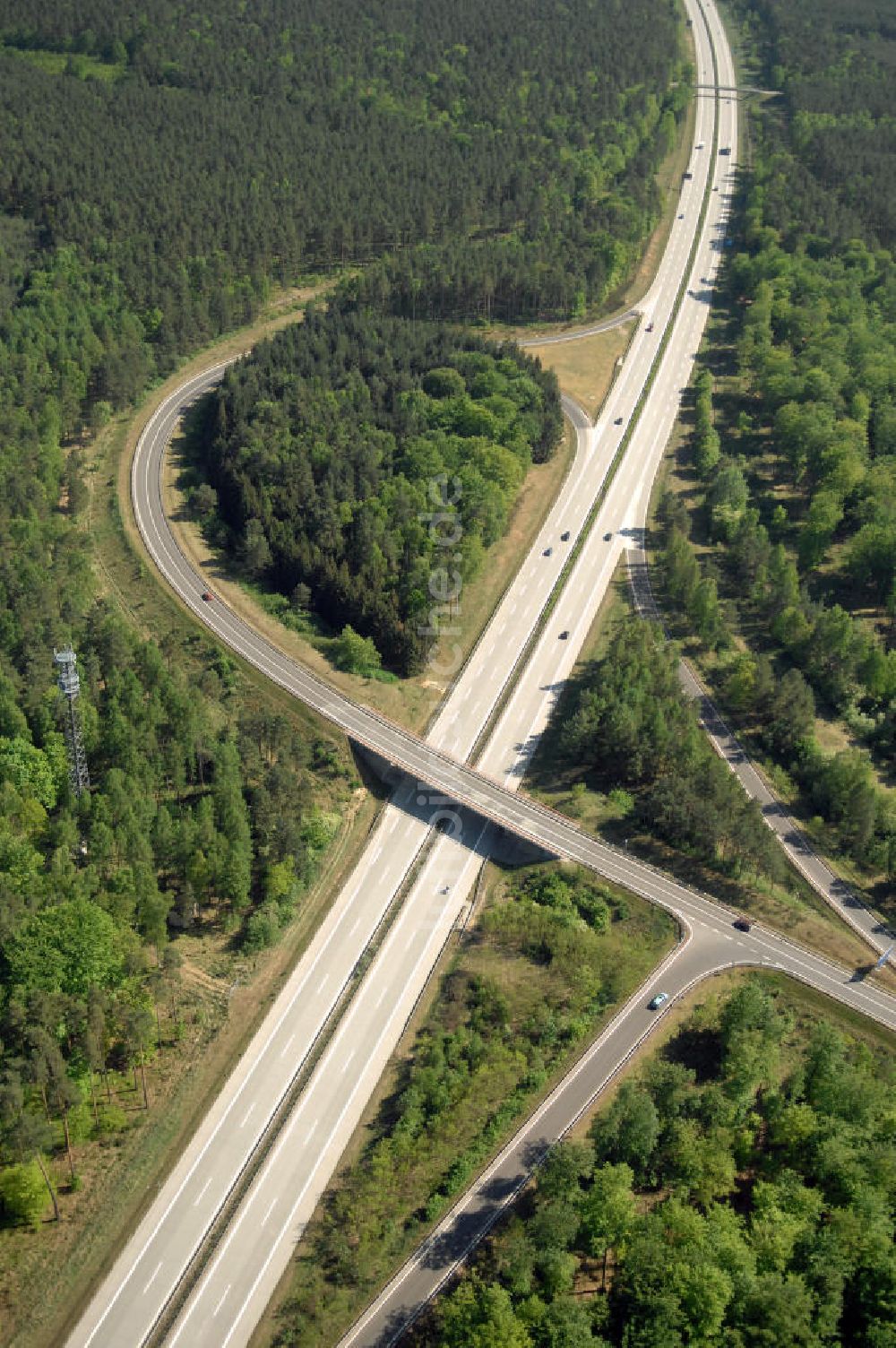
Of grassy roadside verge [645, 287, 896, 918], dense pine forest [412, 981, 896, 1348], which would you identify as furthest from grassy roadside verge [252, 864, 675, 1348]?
grassy roadside verge [645, 287, 896, 918]

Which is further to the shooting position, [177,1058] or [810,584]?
[810,584]

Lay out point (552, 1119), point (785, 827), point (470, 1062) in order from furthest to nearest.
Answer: point (785, 827) → point (470, 1062) → point (552, 1119)

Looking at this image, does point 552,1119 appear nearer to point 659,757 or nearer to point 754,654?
point 659,757

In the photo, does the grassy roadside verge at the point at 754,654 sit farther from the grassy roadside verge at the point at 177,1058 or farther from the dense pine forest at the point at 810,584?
the grassy roadside verge at the point at 177,1058

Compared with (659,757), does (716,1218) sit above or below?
below

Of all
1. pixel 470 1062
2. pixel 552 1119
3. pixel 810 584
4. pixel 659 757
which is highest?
pixel 810 584

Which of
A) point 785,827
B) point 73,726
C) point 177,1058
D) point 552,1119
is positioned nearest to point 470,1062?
point 552,1119

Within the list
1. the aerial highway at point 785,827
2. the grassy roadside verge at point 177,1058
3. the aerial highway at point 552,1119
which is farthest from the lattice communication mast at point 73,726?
the aerial highway at point 785,827

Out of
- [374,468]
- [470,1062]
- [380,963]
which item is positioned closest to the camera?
[470,1062]
